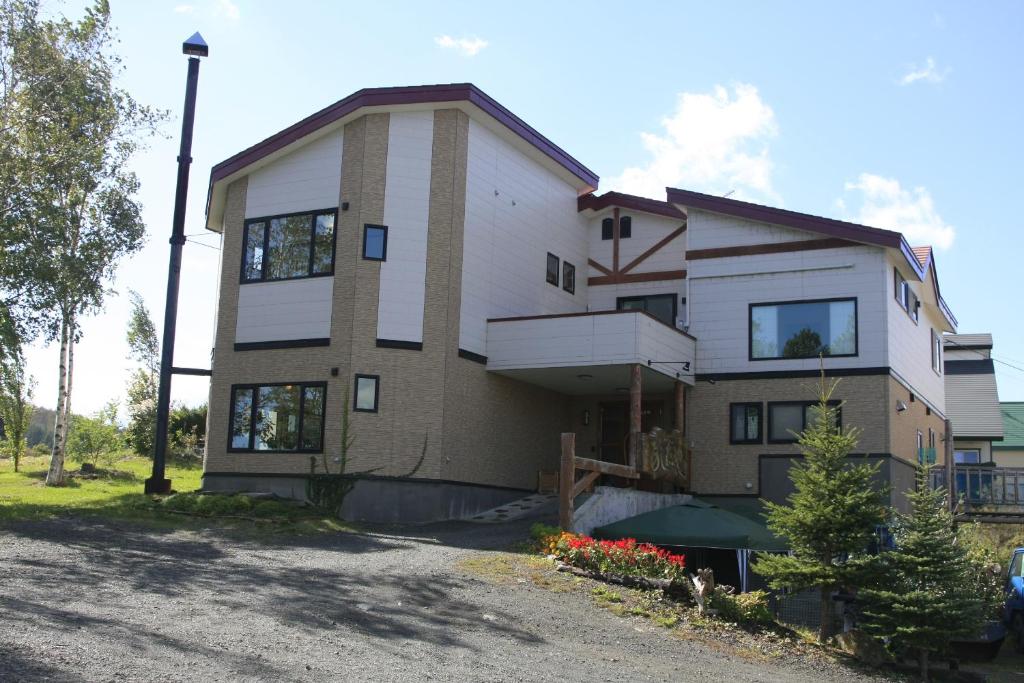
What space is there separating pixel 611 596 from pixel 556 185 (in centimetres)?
1480

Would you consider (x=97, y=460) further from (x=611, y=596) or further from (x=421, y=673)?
(x=421, y=673)

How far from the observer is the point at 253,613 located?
11094 mm

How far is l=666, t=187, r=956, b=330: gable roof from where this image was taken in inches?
909

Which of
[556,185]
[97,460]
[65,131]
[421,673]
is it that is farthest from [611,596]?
[97,460]

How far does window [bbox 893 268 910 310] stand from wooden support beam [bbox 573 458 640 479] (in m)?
8.47

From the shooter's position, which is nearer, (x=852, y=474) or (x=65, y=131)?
(x=852, y=474)

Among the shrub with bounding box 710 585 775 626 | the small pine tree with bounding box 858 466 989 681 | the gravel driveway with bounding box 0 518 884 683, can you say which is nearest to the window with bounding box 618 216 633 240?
the gravel driveway with bounding box 0 518 884 683

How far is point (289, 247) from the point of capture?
Result: 23016 millimetres

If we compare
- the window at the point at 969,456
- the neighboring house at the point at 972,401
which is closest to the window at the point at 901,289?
the neighboring house at the point at 972,401

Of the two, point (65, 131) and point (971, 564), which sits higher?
point (65, 131)

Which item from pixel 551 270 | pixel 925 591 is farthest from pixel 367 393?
pixel 925 591

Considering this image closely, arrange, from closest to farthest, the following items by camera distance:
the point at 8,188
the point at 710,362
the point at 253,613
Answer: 1. the point at 253,613
2. the point at 8,188
3. the point at 710,362

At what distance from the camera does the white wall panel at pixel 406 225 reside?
2170 centimetres

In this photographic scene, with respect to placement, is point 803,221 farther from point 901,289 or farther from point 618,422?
point 618,422
